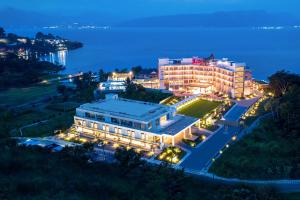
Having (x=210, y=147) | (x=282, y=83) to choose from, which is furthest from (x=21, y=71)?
(x=282, y=83)

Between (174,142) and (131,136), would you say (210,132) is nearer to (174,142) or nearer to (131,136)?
(174,142)

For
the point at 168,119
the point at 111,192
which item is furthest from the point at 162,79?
the point at 111,192

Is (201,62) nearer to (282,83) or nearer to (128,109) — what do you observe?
(282,83)

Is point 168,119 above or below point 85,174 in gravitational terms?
above

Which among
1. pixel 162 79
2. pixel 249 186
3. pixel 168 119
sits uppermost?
pixel 162 79

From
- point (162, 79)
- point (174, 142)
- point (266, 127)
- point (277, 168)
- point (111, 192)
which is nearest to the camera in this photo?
point (111, 192)

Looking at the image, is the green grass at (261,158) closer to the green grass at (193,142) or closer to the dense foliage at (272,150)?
the dense foliage at (272,150)

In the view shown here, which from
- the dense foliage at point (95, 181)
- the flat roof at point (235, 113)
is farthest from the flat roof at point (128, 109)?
the flat roof at point (235, 113)
